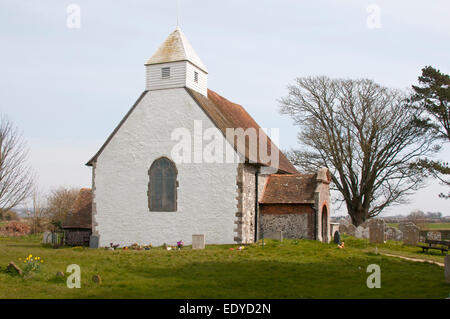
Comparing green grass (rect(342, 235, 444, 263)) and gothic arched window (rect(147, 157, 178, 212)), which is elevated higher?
gothic arched window (rect(147, 157, 178, 212))

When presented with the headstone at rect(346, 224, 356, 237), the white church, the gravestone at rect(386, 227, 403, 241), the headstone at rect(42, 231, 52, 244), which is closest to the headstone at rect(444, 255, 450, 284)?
the white church

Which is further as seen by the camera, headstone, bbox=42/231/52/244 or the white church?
headstone, bbox=42/231/52/244

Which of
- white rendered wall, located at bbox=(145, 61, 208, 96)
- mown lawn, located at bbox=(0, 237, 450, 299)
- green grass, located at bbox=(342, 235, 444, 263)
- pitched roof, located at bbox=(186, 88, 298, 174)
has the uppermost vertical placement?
white rendered wall, located at bbox=(145, 61, 208, 96)

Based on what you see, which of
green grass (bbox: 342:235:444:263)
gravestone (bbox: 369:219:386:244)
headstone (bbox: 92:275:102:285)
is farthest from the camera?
gravestone (bbox: 369:219:386:244)

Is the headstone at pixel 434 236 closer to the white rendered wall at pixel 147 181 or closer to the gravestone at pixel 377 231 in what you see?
the gravestone at pixel 377 231

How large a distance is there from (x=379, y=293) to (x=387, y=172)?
26528 mm

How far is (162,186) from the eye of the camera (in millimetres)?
24172

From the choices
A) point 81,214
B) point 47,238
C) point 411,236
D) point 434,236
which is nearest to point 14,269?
point 81,214

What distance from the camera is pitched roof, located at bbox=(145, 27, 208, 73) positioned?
2520 centimetres

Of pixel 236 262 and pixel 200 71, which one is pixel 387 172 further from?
pixel 236 262

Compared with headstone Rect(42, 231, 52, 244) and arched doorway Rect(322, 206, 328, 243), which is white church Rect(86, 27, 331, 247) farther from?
headstone Rect(42, 231, 52, 244)

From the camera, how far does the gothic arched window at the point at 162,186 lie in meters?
23.9

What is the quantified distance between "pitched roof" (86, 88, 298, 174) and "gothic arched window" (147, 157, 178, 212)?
3237 millimetres
